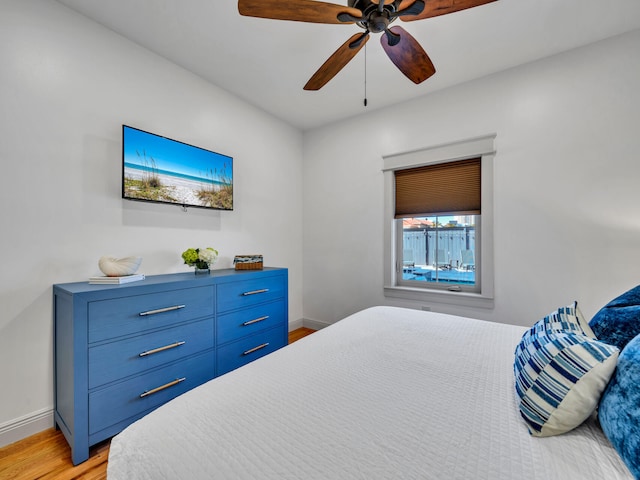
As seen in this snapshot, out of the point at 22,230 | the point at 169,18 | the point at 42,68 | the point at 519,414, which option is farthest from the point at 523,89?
the point at 22,230

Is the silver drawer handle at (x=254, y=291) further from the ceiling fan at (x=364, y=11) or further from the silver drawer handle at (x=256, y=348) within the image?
the ceiling fan at (x=364, y=11)

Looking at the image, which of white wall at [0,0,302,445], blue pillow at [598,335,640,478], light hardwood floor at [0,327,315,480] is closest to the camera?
blue pillow at [598,335,640,478]

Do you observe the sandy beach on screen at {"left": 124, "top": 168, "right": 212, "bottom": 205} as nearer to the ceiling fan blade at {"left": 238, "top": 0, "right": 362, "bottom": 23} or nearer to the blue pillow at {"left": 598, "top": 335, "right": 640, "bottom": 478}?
the ceiling fan blade at {"left": 238, "top": 0, "right": 362, "bottom": 23}

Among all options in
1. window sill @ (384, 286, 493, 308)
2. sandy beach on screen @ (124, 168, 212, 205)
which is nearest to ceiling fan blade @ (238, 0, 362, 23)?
sandy beach on screen @ (124, 168, 212, 205)

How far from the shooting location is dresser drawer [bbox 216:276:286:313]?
2.13m

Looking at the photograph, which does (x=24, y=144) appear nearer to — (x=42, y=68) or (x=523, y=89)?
(x=42, y=68)

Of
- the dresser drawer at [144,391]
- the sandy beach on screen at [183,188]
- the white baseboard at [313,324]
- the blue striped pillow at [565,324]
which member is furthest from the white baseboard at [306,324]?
the blue striped pillow at [565,324]

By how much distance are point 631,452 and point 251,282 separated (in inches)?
85.8

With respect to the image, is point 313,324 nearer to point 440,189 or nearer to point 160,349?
point 160,349

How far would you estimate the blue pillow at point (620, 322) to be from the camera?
0.89m

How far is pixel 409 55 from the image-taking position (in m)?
1.63

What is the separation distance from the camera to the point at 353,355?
1.23 metres

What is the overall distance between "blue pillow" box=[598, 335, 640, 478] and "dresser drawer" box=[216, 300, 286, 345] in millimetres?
2058

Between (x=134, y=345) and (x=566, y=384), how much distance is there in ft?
6.60
